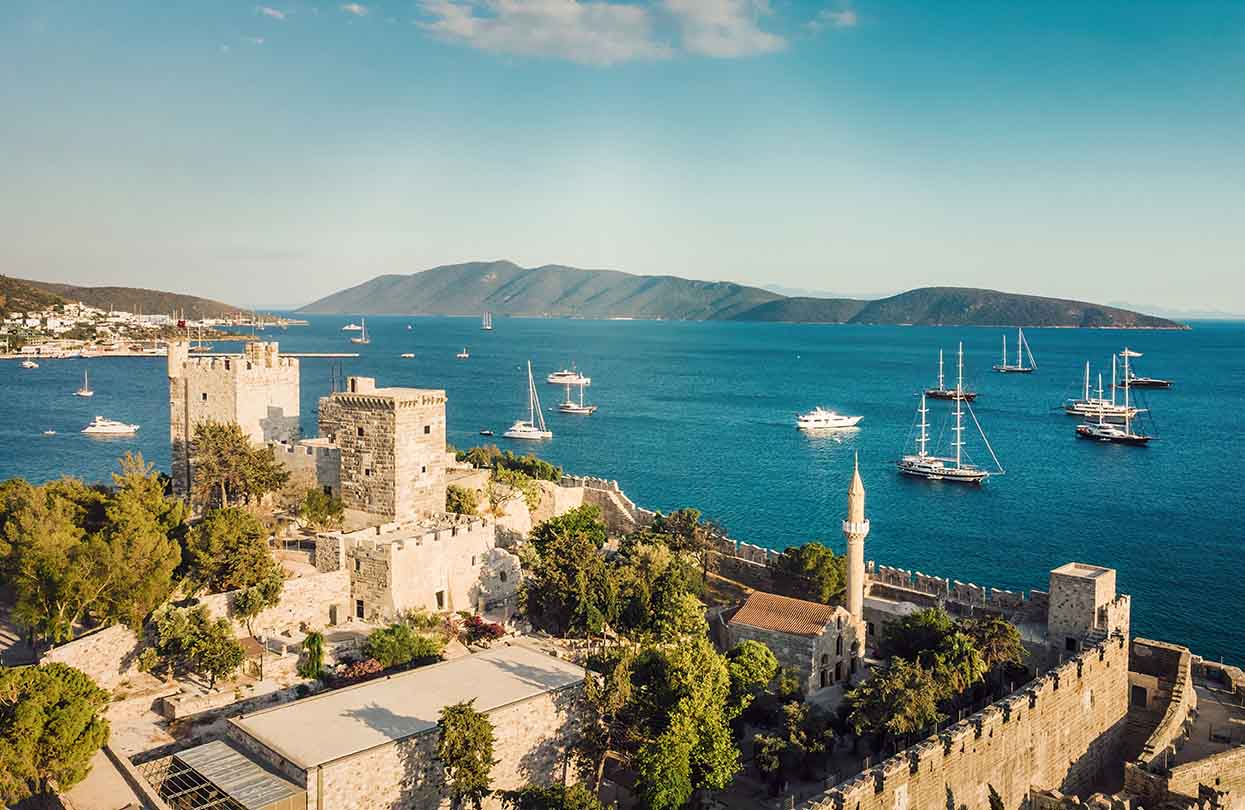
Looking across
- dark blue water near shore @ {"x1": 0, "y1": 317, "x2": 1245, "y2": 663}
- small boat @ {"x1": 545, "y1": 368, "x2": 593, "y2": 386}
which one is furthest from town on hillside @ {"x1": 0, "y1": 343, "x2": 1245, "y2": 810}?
small boat @ {"x1": 545, "y1": 368, "x2": 593, "y2": 386}

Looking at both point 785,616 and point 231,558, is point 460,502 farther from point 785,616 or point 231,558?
point 785,616

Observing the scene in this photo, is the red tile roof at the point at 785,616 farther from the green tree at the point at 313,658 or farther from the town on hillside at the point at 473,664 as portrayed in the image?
the green tree at the point at 313,658

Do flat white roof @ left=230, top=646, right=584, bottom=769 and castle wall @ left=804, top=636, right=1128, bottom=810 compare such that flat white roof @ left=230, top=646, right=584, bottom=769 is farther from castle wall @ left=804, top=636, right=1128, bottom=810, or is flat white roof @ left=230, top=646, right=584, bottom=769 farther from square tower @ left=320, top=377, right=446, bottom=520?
square tower @ left=320, top=377, right=446, bottom=520

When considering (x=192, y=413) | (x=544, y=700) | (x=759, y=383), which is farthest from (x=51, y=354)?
(x=544, y=700)

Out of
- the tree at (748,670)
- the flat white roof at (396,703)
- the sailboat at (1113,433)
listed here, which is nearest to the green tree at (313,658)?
the flat white roof at (396,703)

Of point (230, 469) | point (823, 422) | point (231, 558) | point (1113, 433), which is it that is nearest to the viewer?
point (231, 558)

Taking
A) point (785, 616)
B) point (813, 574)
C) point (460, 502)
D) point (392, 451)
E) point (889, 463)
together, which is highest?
point (392, 451)

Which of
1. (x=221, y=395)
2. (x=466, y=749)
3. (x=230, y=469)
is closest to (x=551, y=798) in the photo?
(x=466, y=749)
